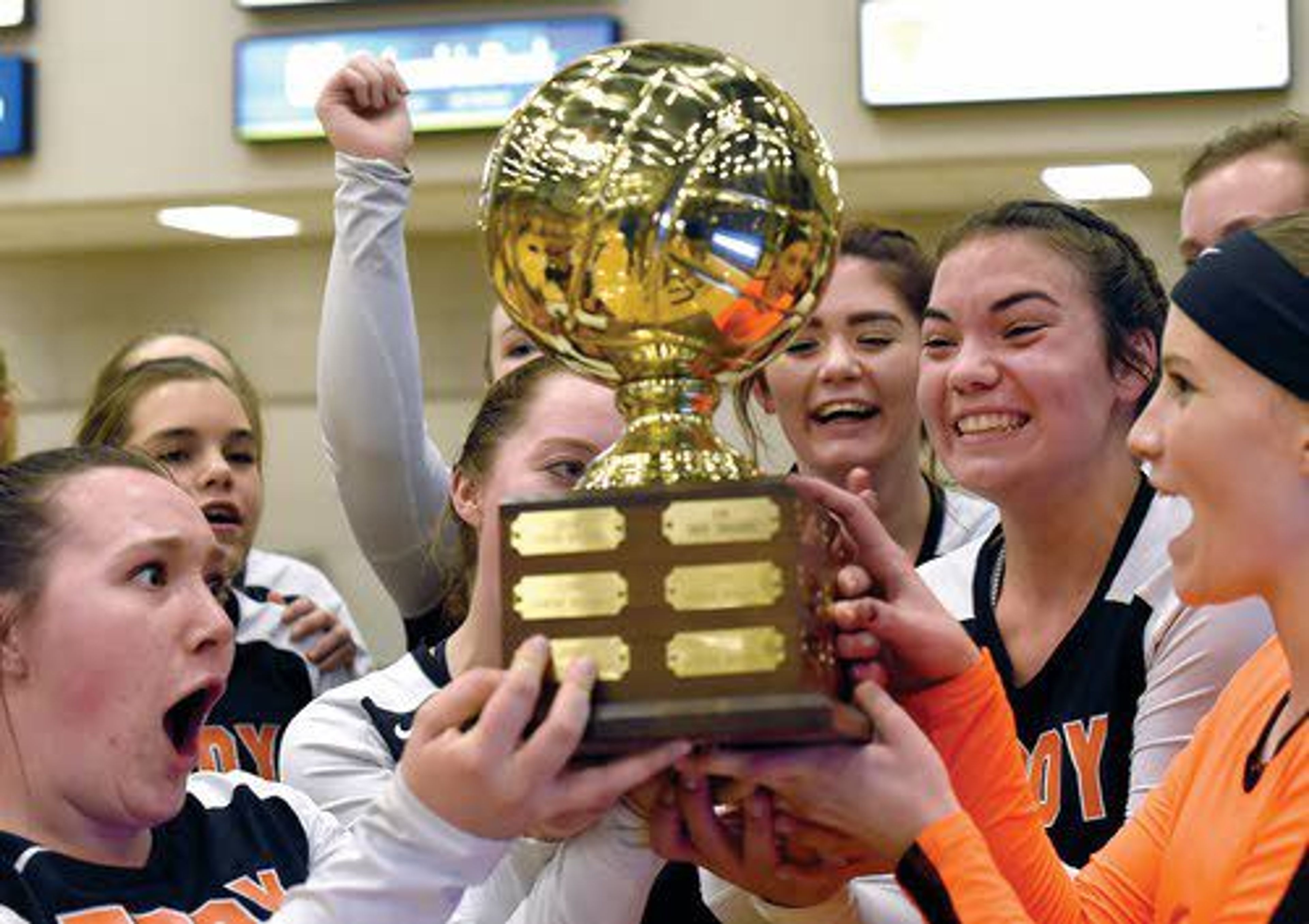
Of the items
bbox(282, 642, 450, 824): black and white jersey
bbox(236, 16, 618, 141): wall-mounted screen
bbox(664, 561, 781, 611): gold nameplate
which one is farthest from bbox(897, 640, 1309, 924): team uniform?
bbox(236, 16, 618, 141): wall-mounted screen

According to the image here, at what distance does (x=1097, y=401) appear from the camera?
218 cm

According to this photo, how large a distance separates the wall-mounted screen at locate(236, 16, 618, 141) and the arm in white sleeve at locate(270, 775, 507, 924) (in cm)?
379

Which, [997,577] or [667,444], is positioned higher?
[667,444]

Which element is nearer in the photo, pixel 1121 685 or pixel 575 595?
pixel 575 595

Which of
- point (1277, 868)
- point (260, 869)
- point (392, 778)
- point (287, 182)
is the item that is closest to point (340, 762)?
point (260, 869)

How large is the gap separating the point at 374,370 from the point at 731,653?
49.2 inches

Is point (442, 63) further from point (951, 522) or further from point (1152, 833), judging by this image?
point (1152, 833)

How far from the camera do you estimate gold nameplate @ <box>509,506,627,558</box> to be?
1.38 m

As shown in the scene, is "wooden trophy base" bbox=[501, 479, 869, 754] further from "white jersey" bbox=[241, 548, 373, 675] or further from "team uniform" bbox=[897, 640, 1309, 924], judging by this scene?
"white jersey" bbox=[241, 548, 373, 675]

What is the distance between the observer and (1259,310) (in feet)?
4.79

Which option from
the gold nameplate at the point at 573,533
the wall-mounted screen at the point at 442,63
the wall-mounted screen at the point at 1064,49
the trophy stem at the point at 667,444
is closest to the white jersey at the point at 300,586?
the trophy stem at the point at 667,444

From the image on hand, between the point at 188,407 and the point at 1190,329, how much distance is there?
1.77 metres

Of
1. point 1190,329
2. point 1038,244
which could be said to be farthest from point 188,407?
point 1190,329

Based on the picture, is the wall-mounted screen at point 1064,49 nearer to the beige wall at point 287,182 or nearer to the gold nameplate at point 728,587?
the beige wall at point 287,182
